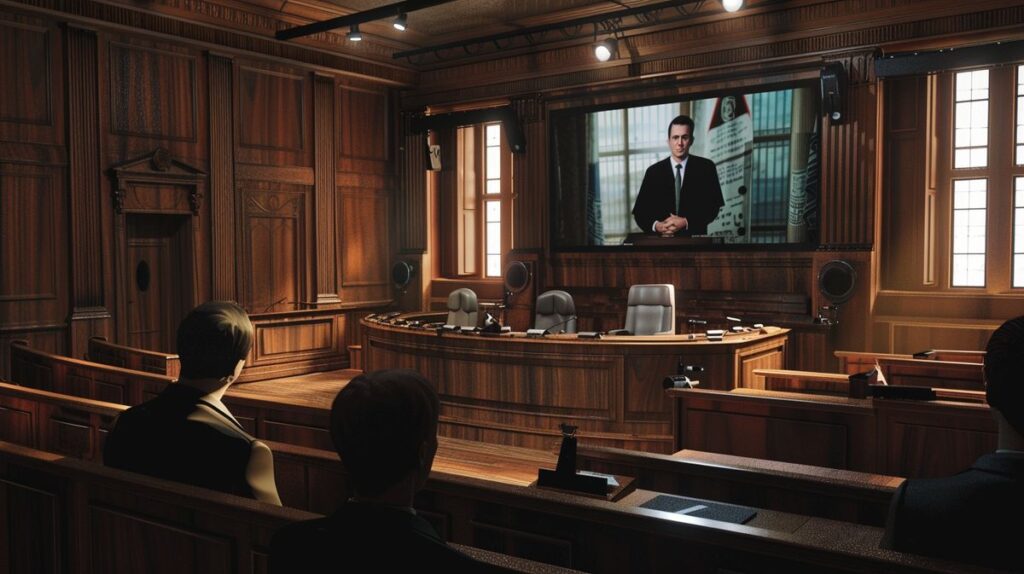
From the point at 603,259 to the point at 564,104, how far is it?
1.83m

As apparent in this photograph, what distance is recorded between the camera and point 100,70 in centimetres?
776

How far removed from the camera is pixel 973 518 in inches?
62.5

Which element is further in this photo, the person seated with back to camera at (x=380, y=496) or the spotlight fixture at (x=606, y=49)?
the spotlight fixture at (x=606, y=49)

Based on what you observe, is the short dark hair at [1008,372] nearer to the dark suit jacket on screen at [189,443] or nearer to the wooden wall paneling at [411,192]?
the dark suit jacket on screen at [189,443]

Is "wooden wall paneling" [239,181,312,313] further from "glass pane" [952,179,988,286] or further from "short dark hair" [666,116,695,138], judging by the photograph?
"glass pane" [952,179,988,286]

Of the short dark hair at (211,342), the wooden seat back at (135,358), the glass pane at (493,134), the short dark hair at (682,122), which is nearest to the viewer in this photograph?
the short dark hair at (211,342)

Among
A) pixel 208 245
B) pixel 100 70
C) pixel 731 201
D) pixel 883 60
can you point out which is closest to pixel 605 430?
pixel 731 201

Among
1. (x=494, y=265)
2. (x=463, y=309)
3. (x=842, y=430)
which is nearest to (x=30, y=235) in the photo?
(x=463, y=309)

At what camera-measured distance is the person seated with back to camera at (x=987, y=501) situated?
1.58 meters

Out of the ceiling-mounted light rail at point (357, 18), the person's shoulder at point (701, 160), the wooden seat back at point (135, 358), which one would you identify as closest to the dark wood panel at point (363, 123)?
the ceiling-mounted light rail at point (357, 18)

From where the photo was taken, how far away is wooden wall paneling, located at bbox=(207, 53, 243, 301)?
28.4ft

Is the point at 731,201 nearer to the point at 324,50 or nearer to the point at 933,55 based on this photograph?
the point at 933,55

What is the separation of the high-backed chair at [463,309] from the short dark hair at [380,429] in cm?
681

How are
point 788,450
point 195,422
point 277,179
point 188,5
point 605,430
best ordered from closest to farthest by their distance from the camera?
point 195,422, point 788,450, point 605,430, point 188,5, point 277,179
